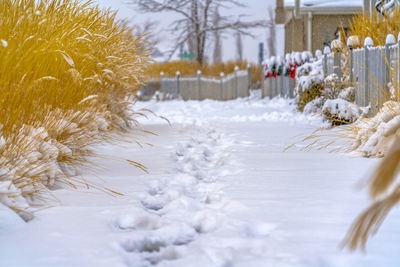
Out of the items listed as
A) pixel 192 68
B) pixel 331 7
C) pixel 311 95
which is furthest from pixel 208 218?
pixel 192 68

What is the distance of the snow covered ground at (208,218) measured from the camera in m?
1.99

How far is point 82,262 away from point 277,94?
13820 millimetres

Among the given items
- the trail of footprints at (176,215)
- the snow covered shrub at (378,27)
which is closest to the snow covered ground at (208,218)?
the trail of footprints at (176,215)

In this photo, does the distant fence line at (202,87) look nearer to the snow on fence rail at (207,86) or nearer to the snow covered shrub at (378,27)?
the snow on fence rail at (207,86)

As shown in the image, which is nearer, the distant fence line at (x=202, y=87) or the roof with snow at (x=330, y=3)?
the roof with snow at (x=330, y=3)

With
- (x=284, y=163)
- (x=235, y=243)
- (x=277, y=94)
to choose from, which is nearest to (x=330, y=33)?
(x=277, y=94)

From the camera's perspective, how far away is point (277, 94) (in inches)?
608

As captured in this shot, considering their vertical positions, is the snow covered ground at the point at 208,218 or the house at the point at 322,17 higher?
the house at the point at 322,17

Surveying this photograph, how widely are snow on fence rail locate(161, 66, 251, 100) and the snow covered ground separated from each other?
1411 cm

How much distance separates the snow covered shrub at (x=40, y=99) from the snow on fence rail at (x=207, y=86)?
1362 centimetres

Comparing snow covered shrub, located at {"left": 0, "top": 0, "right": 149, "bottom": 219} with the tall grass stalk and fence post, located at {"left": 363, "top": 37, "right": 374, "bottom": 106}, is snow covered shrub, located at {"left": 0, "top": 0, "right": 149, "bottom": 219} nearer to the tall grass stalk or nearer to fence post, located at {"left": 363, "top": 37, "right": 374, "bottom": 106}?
fence post, located at {"left": 363, "top": 37, "right": 374, "bottom": 106}

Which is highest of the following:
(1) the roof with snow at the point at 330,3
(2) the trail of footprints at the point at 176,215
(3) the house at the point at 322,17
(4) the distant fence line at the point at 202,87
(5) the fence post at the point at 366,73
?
(1) the roof with snow at the point at 330,3

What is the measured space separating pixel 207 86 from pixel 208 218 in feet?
59.3

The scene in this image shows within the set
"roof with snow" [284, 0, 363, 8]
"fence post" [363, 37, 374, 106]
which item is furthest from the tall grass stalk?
"fence post" [363, 37, 374, 106]
